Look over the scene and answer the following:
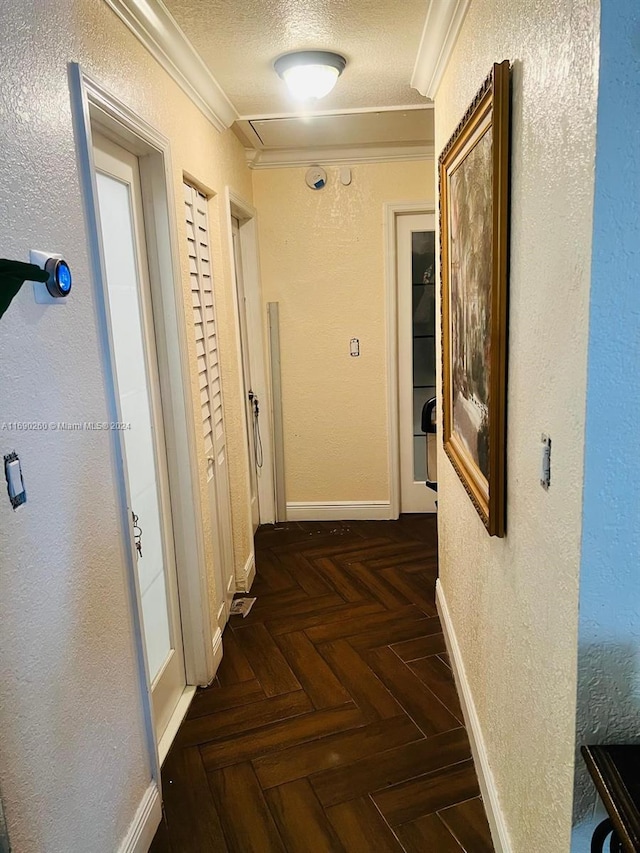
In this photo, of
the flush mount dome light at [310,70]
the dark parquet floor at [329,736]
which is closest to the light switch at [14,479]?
the dark parquet floor at [329,736]

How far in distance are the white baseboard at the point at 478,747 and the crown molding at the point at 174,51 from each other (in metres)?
2.31

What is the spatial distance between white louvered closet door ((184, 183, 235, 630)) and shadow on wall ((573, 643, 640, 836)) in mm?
1907

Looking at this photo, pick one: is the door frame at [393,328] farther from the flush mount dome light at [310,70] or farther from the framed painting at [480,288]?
the framed painting at [480,288]

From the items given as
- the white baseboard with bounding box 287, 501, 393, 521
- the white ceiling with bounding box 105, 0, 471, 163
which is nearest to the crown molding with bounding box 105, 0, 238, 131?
the white ceiling with bounding box 105, 0, 471, 163

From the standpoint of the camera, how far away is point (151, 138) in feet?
6.58

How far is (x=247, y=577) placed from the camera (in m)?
3.40

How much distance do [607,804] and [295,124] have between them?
319 cm

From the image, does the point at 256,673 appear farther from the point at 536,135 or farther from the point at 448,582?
the point at 536,135

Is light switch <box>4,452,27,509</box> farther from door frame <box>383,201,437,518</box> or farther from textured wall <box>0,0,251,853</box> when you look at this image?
door frame <box>383,201,437,518</box>

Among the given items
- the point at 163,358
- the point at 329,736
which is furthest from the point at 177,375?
the point at 329,736

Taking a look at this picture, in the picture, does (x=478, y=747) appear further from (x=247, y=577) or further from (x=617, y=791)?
(x=247, y=577)

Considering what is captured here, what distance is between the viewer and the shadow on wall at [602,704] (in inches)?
41.6

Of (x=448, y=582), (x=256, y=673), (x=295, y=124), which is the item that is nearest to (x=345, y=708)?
(x=256, y=673)

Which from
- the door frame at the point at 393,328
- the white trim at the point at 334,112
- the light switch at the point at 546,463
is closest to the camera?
the light switch at the point at 546,463
